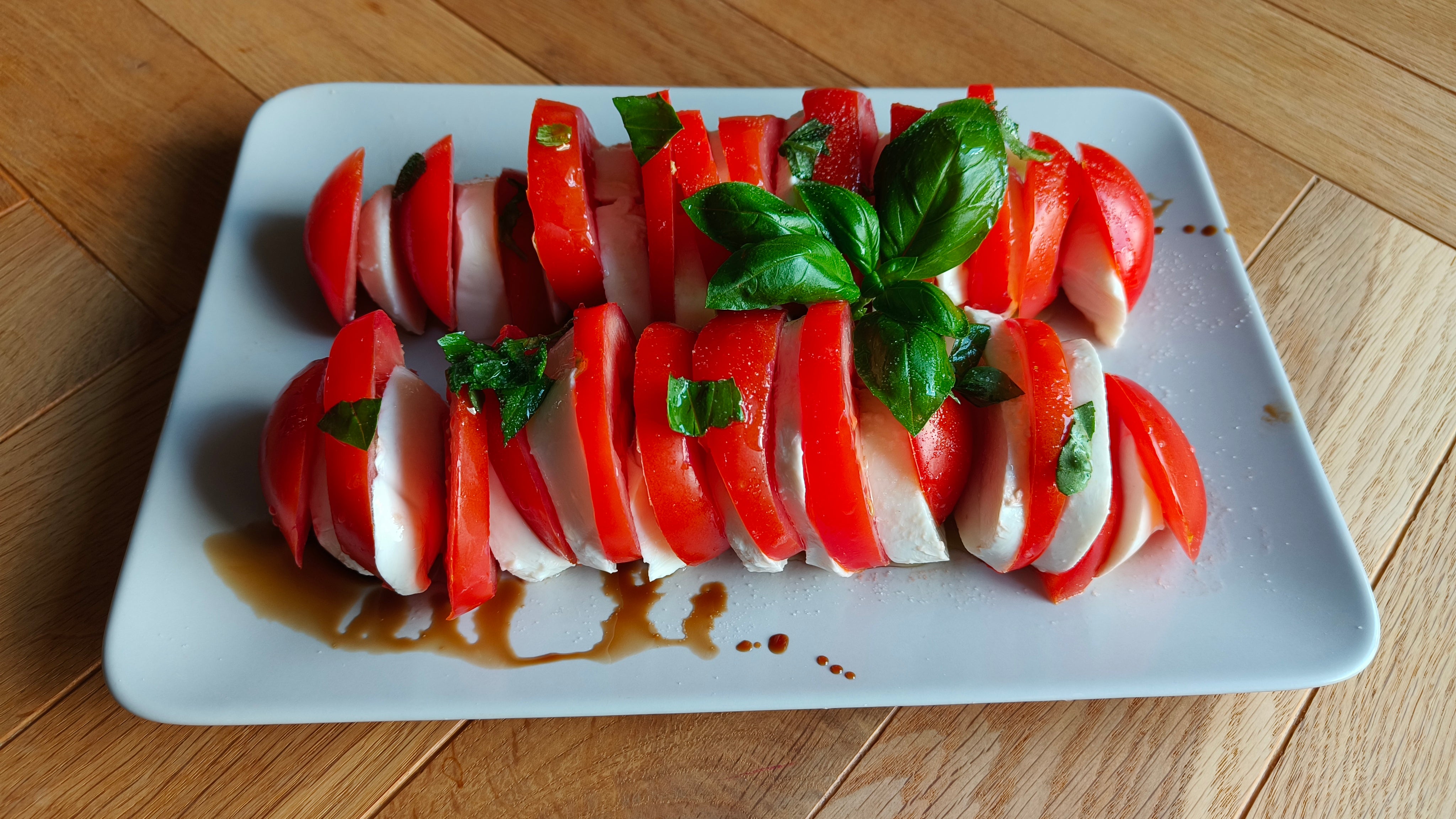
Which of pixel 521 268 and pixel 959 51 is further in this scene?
pixel 959 51

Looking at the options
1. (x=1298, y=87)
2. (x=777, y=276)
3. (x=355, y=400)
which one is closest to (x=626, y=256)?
(x=777, y=276)

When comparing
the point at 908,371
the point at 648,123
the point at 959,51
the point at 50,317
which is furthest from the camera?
the point at 959,51

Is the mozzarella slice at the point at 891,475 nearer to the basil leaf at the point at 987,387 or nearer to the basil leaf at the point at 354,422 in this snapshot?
the basil leaf at the point at 987,387

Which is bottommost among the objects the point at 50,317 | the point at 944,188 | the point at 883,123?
the point at 50,317

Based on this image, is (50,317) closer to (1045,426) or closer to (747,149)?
(747,149)

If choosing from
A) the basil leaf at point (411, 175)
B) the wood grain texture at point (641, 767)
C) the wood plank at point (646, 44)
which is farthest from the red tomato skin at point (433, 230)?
the wood grain texture at point (641, 767)

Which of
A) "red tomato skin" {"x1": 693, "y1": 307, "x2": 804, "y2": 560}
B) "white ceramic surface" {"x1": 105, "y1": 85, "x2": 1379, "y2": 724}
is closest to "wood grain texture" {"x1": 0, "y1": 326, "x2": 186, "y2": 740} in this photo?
"white ceramic surface" {"x1": 105, "y1": 85, "x2": 1379, "y2": 724}

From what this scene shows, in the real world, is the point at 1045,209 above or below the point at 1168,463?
above
